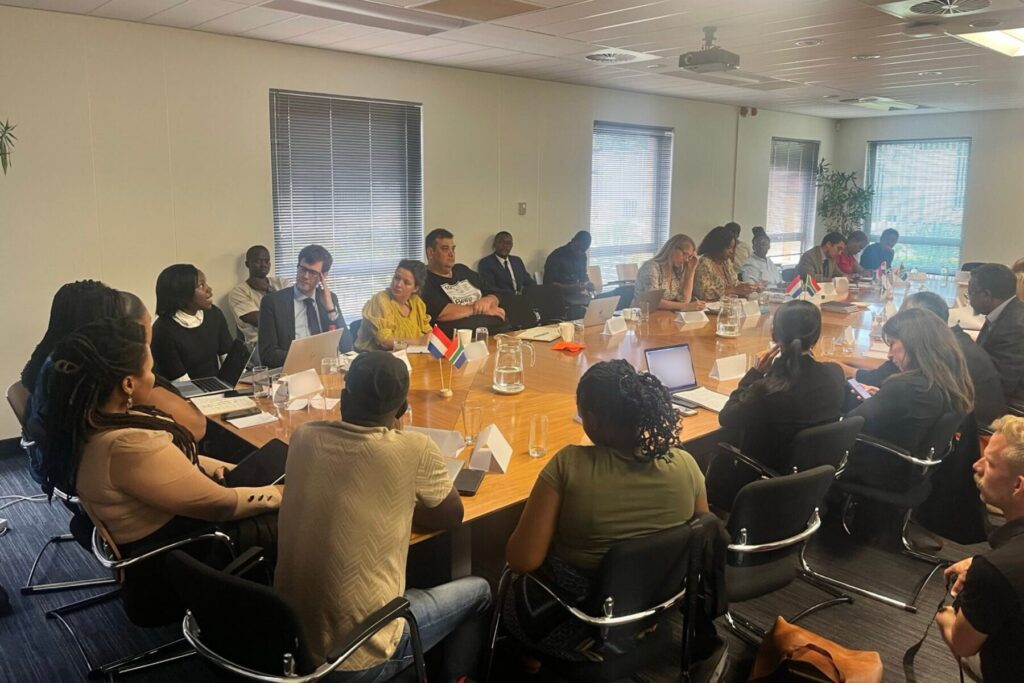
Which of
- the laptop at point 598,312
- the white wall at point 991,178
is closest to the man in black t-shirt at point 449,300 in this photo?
the laptop at point 598,312

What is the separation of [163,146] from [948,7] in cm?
492

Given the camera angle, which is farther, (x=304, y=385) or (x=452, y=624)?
(x=304, y=385)

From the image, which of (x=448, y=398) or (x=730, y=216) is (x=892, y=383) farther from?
(x=730, y=216)

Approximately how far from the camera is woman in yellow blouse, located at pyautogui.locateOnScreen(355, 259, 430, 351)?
4.04 metres

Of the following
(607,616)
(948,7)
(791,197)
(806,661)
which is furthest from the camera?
(791,197)

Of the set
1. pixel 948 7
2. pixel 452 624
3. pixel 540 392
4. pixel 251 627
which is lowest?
pixel 452 624

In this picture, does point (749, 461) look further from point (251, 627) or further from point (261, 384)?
point (261, 384)

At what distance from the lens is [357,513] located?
179cm

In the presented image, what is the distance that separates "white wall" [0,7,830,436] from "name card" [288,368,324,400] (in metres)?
2.63

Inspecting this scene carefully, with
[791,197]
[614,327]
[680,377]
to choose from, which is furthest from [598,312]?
[791,197]

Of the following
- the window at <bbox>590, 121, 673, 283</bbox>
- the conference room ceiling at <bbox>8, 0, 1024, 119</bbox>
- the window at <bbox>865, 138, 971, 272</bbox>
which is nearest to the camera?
the conference room ceiling at <bbox>8, 0, 1024, 119</bbox>

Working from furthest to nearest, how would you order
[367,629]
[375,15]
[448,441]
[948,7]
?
1. [375,15]
2. [948,7]
3. [448,441]
4. [367,629]

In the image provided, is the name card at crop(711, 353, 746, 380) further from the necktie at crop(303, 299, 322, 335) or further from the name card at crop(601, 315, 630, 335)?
the necktie at crop(303, 299, 322, 335)

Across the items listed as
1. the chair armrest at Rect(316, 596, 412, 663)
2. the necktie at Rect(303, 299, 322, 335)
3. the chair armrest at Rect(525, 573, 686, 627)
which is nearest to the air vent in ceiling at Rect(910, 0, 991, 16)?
the chair armrest at Rect(525, 573, 686, 627)
